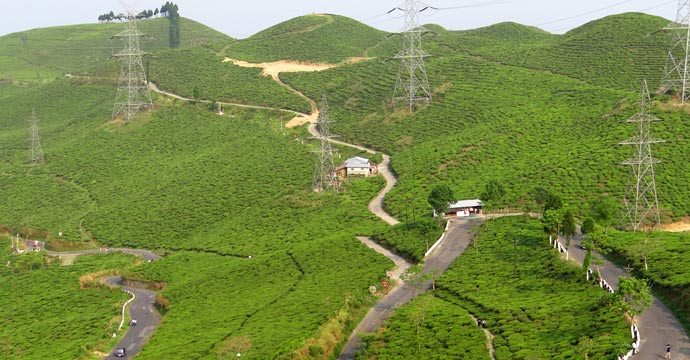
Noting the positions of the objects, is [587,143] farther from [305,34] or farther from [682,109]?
[305,34]

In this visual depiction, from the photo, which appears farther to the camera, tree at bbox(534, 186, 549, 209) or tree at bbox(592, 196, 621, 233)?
tree at bbox(534, 186, 549, 209)

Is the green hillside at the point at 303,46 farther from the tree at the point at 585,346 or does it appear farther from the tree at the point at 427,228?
the tree at the point at 585,346

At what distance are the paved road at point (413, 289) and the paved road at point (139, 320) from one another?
885 inches

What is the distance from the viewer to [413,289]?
67.4 metres

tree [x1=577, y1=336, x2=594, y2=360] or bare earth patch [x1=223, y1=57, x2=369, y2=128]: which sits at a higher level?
bare earth patch [x1=223, y1=57, x2=369, y2=128]

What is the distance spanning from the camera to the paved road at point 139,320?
72.8 metres

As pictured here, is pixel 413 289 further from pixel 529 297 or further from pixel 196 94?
pixel 196 94

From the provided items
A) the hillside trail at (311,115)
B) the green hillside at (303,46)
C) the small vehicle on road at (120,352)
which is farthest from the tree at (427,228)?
the green hillside at (303,46)

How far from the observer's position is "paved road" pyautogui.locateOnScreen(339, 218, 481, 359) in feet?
197

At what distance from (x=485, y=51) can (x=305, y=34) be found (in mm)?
55926

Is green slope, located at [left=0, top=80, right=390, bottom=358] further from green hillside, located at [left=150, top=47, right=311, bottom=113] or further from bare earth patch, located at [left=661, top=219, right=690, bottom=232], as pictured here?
bare earth patch, located at [left=661, top=219, right=690, bottom=232]

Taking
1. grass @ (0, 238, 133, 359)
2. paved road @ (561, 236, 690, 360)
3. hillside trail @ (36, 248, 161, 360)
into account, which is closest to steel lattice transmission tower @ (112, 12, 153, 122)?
grass @ (0, 238, 133, 359)

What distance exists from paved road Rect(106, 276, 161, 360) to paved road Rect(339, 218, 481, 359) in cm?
2248

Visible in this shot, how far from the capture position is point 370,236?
86688 mm
